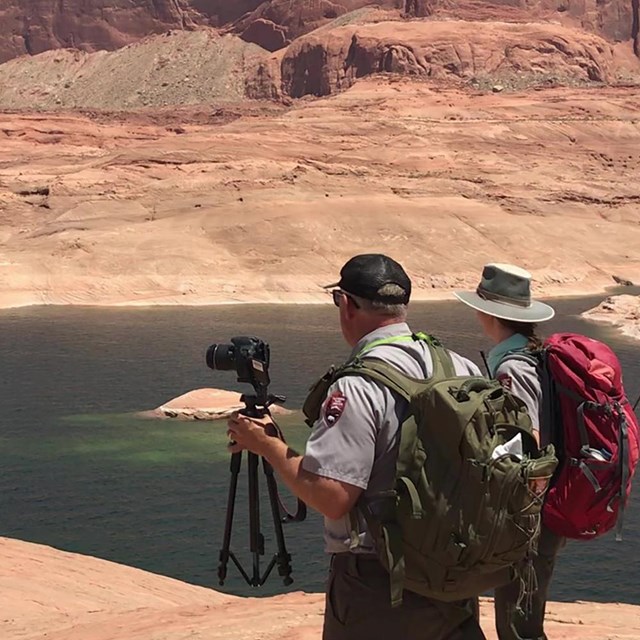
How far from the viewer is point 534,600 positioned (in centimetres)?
576

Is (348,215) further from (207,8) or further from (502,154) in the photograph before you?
(207,8)

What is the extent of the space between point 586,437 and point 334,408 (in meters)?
1.58

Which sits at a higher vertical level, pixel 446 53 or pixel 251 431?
pixel 251 431

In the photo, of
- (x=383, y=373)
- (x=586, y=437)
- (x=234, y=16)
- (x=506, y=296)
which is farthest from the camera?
(x=234, y=16)

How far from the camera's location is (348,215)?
5597cm

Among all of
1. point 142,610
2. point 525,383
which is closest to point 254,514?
point 525,383

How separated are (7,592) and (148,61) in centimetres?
11023

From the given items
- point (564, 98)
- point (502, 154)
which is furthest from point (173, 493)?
point (564, 98)

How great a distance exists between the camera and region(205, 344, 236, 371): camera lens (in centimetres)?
496

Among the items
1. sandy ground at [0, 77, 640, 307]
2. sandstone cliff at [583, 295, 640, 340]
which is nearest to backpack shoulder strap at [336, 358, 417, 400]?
sandstone cliff at [583, 295, 640, 340]

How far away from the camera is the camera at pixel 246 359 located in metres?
4.92

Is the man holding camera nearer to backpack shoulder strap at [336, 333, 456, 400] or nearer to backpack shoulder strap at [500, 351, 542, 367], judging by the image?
backpack shoulder strap at [336, 333, 456, 400]

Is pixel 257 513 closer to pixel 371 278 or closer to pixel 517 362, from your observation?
pixel 371 278

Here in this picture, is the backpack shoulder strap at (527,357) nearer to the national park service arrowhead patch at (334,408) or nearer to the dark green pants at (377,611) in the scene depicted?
the dark green pants at (377,611)
